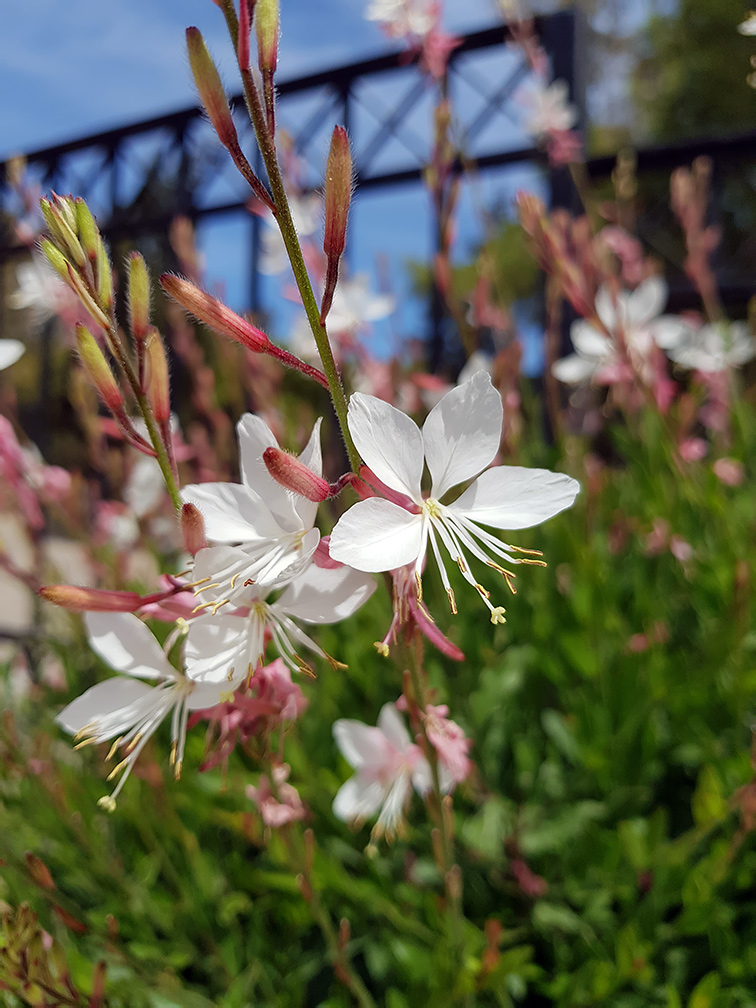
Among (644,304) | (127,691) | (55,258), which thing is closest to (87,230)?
(55,258)

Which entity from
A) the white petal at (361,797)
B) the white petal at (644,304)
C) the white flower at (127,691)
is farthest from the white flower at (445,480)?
the white petal at (644,304)

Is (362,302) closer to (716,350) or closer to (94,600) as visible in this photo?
(716,350)

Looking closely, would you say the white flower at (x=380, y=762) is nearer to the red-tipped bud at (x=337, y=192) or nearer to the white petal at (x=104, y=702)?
the white petal at (x=104, y=702)

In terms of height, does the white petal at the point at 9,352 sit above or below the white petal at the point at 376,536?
above

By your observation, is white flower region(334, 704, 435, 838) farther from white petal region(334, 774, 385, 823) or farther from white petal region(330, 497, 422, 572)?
white petal region(330, 497, 422, 572)

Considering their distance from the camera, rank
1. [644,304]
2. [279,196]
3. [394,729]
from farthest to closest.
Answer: [644,304] → [394,729] → [279,196]

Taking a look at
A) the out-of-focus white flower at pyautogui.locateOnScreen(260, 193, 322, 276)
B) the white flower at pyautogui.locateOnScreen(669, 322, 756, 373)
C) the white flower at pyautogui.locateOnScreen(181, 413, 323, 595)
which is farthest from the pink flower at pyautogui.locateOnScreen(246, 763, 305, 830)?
the white flower at pyautogui.locateOnScreen(669, 322, 756, 373)
